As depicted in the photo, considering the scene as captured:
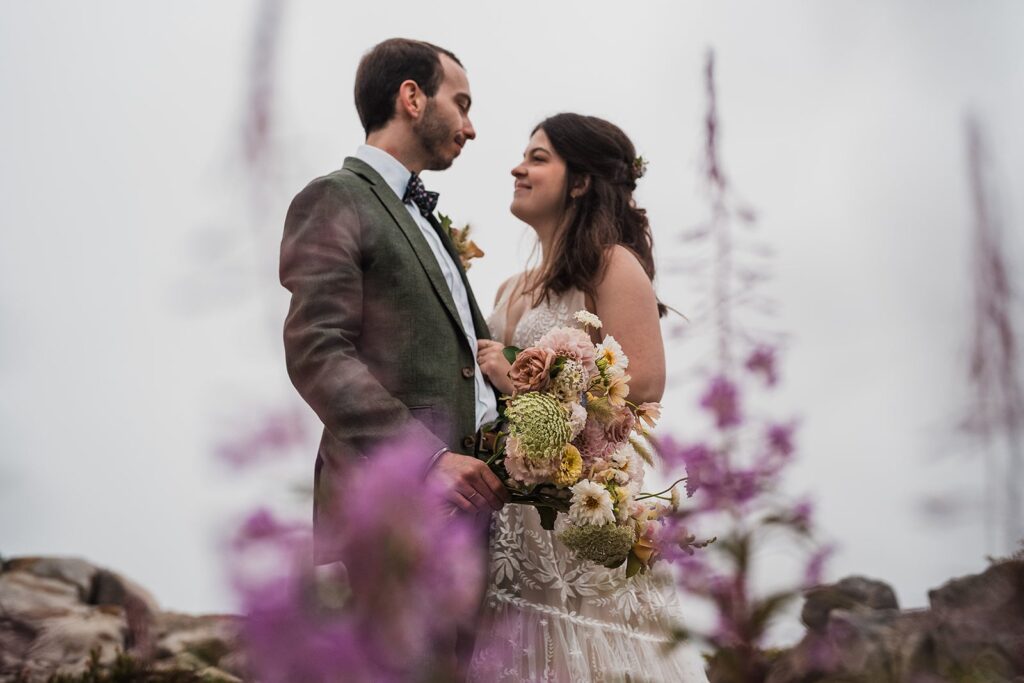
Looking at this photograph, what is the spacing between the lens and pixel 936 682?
0.37 m

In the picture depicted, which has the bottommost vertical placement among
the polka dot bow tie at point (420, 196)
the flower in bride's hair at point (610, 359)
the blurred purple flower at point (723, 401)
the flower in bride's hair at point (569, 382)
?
the blurred purple flower at point (723, 401)

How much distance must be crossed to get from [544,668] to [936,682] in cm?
218

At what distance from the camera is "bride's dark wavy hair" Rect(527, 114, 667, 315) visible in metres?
2.95

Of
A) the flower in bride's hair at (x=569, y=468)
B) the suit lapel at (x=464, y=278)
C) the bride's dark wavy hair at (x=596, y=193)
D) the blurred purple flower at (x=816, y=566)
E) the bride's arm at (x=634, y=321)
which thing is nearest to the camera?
the blurred purple flower at (x=816, y=566)

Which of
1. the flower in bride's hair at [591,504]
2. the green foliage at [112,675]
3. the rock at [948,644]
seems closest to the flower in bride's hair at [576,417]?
the flower in bride's hair at [591,504]

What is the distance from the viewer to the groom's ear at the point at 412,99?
2561 millimetres

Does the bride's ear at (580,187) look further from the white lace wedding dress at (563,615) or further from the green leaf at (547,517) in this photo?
the green leaf at (547,517)

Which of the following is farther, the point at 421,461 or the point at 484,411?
the point at 484,411

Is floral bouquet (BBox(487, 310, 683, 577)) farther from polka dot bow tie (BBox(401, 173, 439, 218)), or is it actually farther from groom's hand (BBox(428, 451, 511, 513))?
polka dot bow tie (BBox(401, 173, 439, 218))

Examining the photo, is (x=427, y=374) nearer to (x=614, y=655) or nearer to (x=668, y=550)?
(x=614, y=655)

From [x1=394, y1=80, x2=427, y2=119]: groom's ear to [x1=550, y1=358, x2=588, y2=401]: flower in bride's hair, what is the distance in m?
0.93

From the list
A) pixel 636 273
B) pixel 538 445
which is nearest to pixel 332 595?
pixel 538 445

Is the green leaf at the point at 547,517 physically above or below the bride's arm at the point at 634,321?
below

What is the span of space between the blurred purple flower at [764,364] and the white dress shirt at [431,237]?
182 centimetres
